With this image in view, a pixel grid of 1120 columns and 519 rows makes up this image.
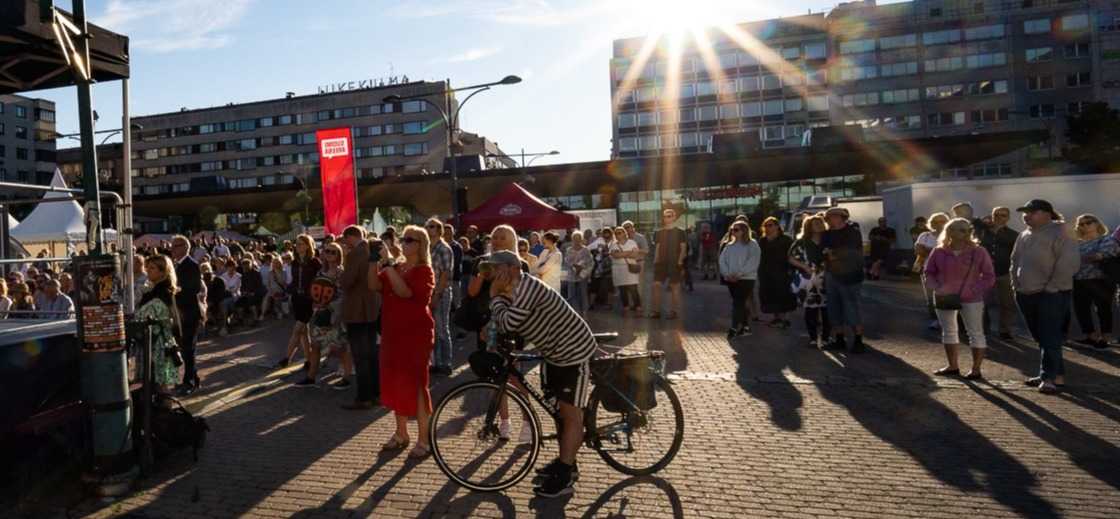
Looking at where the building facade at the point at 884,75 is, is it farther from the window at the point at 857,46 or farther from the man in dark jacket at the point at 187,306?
the man in dark jacket at the point at 187,306

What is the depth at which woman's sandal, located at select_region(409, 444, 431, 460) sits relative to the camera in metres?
5.33

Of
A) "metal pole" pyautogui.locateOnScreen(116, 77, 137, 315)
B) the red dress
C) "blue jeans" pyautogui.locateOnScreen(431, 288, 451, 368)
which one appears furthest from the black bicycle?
"blue jeans" pyautogui.locateOnScreen(431, 288, 451, 368)

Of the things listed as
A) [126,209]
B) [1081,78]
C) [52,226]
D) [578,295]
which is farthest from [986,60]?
[126,209]

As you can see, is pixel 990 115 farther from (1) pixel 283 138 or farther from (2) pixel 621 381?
(2) pixel 621 381

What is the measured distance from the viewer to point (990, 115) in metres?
73.9

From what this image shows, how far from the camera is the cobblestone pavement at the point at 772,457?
Result: 14.1 feet

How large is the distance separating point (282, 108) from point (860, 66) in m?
69.4

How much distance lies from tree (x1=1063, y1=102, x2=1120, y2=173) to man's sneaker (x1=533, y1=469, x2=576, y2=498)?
5614 cm

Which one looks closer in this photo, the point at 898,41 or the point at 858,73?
the point at 898,41

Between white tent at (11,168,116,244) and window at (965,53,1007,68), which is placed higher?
window at (965,53,1007,68)

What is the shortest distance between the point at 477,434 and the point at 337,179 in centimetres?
932

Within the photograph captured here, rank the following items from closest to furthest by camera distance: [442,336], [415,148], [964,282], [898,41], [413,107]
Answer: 1. [964,282]
2. [442,336]
3. [898,41]
4. [413,107]
5. [415,148]

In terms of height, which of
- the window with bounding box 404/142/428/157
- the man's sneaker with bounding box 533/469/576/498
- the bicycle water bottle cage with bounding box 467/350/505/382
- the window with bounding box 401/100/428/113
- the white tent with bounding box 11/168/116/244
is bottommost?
the man's sneaker with bounding box 533/469/576/498

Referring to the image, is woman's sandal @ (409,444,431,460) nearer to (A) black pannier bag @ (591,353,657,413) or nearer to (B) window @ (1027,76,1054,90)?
(A) black pannier bag @ (591,353,657,413)
